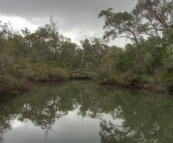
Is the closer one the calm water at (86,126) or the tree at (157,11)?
the calm water at (86,126)

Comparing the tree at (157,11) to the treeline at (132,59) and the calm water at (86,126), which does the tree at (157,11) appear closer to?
the treeline at (132,59)

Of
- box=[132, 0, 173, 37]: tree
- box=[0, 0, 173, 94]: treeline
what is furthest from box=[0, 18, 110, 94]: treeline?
box=[132, 0, 173, 37]: tree

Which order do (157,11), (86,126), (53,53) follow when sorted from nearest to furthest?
(86,126)
(157,11)
(53,53)

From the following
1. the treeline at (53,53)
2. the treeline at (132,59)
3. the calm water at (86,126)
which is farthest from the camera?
the treeline at (53,53)

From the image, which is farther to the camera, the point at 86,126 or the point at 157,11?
the point at 157,11

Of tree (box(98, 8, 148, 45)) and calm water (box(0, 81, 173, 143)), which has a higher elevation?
tree (box(98, 8, 148, 45))

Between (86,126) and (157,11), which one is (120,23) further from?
(86,126)

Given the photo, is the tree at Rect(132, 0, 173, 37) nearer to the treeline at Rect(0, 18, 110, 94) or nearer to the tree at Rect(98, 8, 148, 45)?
the tree at Rect(98, 8, 148, 45)

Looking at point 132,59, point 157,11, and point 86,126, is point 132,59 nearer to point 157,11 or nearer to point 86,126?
point 157,11

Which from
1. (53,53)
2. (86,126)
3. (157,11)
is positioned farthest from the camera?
(53,53)

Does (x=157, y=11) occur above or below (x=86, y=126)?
above

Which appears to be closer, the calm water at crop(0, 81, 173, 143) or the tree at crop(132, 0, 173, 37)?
the calm water at crop(0, 81, 173, 143)

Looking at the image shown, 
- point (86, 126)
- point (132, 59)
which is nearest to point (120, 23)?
point (132, 59)

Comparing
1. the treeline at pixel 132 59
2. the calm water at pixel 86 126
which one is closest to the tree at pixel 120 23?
the treeline at pixel 132 59
